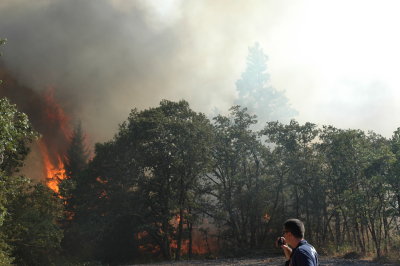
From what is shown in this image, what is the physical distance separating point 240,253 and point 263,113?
5653 cm

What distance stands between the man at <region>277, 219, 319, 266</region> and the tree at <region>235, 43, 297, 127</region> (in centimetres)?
8514

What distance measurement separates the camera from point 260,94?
315 feet

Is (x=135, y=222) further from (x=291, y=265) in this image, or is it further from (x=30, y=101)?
(x=30, y=101)

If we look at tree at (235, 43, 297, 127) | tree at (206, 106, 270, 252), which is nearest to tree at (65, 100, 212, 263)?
tree at (206, 106, 270, 252)

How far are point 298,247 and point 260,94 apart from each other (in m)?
92.9

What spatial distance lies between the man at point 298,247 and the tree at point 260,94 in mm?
85139

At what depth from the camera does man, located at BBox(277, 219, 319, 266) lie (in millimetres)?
4934

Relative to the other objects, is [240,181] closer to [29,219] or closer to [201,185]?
[201,185]

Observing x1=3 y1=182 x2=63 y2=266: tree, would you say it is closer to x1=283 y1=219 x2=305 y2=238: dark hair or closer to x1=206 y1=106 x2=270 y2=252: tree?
A: x1=206 y1=106 x2=270 y2=252: tree

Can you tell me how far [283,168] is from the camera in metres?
40.7

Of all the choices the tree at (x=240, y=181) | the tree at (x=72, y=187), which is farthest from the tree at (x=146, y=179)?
the tree at (x=240, y=181)

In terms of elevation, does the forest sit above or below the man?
above

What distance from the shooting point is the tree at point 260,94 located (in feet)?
303

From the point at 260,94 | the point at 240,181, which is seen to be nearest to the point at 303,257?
the point at 240,181
